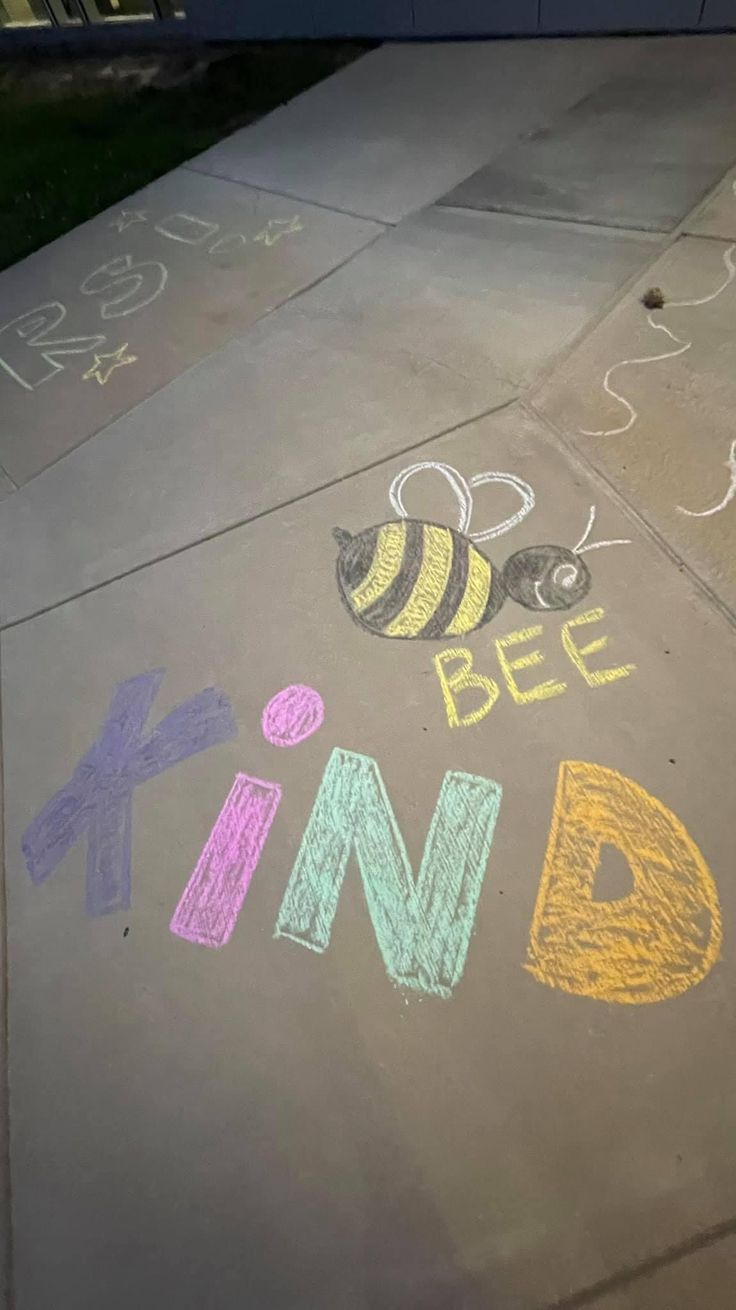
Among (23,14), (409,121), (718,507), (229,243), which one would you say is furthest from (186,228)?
(23,14)

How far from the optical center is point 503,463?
8.13 feet

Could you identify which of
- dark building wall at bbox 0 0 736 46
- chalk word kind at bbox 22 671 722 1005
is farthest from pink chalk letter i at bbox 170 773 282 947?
dark building wall at bbox 0 0 736 46

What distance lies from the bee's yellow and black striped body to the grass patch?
3.51 meters

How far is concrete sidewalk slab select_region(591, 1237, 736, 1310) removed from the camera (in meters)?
1.26

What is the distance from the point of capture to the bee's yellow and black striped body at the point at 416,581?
2.17m

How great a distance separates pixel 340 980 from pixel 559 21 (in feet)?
19.8

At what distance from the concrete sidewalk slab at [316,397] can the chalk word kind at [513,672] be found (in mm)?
944

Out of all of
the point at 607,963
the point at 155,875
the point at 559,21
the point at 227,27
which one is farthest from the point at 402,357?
the point at 227,27

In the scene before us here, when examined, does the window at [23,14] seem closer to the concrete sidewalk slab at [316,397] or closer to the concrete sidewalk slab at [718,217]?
the concrete sidewalk slab at [316,397]

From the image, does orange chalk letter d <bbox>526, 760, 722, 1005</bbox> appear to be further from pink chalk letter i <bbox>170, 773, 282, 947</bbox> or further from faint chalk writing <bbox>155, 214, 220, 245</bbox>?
faint chalk writing <bbox>155, 214, 220, 245</bbox>

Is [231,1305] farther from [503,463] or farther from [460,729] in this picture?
[503,463]

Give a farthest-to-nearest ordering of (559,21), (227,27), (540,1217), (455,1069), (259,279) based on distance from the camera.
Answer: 1. (227,27)
2. (559,21)
3. (259,279)
4. (455,1069)
5. (540,1217)

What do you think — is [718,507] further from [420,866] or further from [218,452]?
[218,452]

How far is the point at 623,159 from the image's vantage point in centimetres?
365
